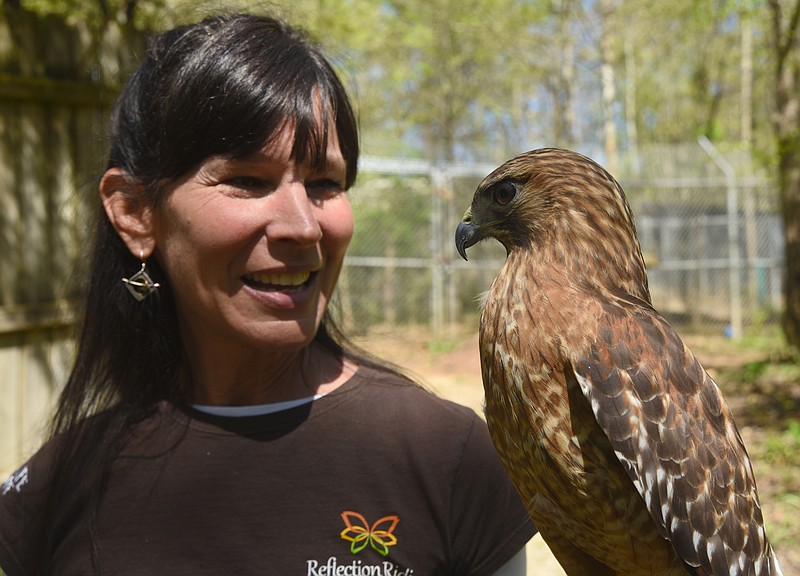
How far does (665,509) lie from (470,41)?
20689 mm

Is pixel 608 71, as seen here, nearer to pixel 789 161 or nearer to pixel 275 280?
pixel 789 161

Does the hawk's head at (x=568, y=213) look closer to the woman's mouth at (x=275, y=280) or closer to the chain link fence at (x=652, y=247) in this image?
the woman's mouth at (x=275, y=280)

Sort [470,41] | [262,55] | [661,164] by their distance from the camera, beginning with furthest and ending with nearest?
1. [470,41]
2. [661,164]
3. [262,55]

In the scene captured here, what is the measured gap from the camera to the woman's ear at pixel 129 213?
7.07 feet

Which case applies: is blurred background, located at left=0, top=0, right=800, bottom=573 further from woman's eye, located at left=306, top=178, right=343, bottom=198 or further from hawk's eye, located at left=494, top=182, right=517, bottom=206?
hawk's eye, located at left=494, top=182, right=517, bottom=206

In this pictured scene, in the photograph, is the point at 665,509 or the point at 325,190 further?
the point at 325,190

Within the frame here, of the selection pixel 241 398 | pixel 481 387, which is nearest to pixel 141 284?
Answer: pixel 241 398

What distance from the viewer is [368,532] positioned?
201cm

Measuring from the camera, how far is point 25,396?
19.4 ft

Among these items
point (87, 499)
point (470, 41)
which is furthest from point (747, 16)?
point (470, 41)

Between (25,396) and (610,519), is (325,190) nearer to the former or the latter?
(610,519)

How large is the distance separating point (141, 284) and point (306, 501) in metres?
0.79

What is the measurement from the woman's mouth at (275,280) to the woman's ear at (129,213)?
416 millimetres

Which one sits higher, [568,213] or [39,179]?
[39,179]
